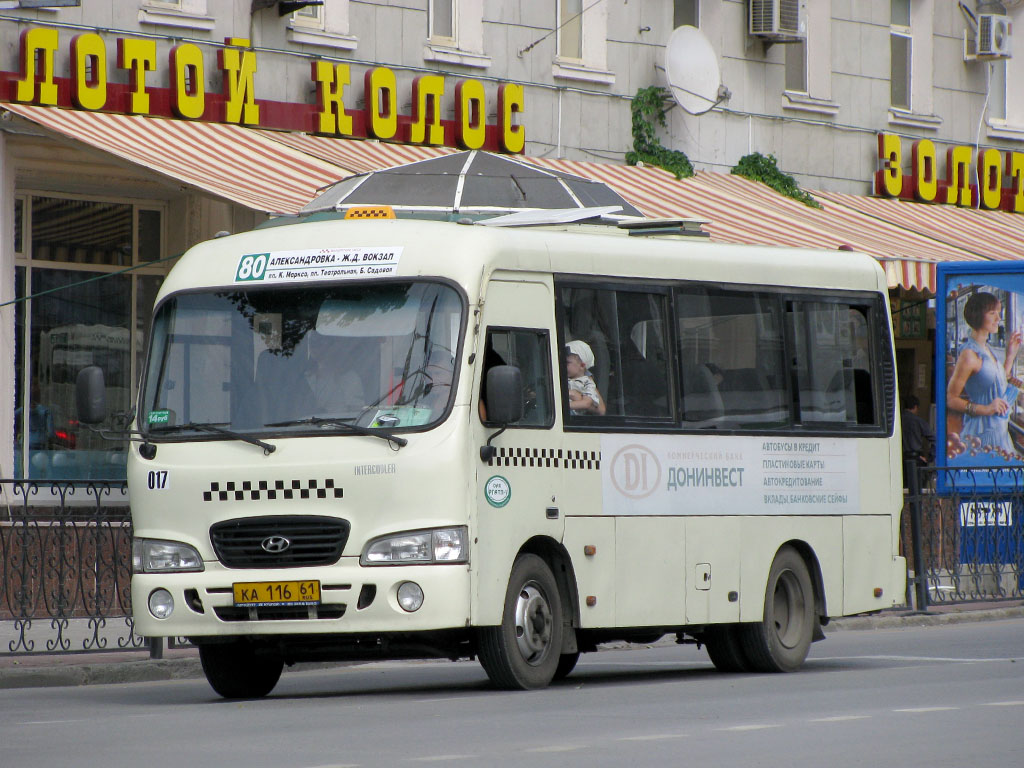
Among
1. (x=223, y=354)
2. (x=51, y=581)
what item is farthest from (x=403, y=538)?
(x=51, y=581)

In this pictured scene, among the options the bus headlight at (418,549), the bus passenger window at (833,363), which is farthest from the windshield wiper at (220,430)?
the bus passenger window at (833,363)

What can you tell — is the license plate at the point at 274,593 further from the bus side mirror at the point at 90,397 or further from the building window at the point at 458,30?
the building window at the point at 458,30

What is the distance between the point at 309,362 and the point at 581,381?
67.0 inches

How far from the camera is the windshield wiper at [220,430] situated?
38.9ft

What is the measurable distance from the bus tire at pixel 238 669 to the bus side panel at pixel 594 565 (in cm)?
182

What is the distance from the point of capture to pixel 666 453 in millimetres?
13242

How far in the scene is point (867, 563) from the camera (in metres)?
14.8

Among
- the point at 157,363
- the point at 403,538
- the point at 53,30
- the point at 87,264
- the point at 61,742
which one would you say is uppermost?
the point at 53,30

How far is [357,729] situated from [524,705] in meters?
1.38

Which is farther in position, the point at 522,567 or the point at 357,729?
the point at 522,567

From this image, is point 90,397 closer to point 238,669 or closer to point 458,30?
point 238,669

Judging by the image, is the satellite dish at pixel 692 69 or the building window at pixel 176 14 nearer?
the building window at pixel 176 14

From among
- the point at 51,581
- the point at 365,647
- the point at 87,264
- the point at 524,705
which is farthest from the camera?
the point at 87,264

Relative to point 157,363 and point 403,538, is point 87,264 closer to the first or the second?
point 157,363
